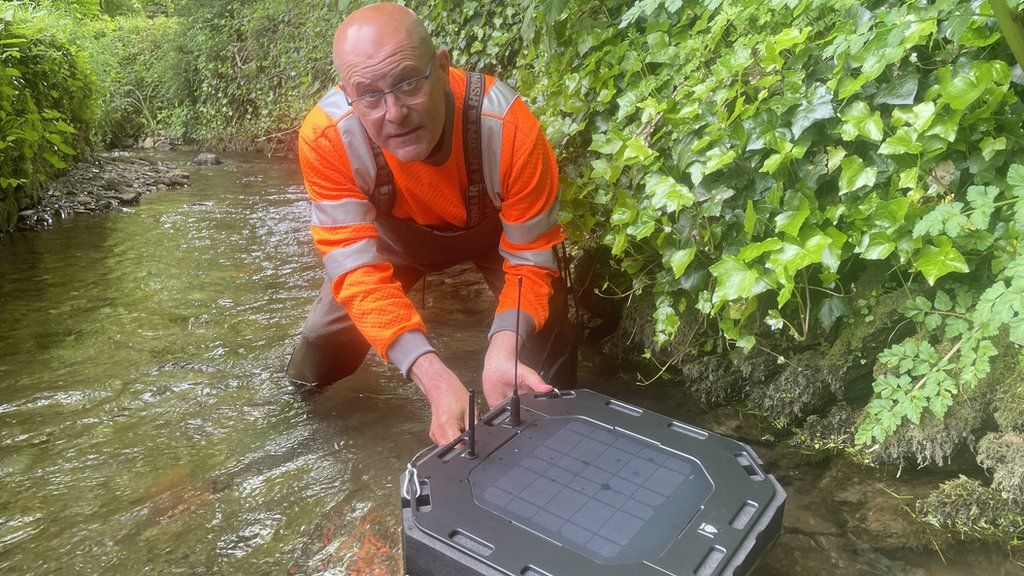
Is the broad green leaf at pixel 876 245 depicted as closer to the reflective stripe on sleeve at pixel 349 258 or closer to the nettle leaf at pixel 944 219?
the nettle leaf at pixel 944 219

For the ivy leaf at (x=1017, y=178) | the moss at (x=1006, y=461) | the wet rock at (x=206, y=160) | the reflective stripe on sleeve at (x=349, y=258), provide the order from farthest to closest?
the wet rock at (x=206, y=160), the reflective stripe on sleeve at (x=349, y=258), the moss at (x=1006, y=461), the ivy leaf at (x=1017, y=178)

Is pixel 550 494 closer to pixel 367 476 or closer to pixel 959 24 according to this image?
pixel 367 476

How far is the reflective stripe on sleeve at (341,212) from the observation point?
210 cm

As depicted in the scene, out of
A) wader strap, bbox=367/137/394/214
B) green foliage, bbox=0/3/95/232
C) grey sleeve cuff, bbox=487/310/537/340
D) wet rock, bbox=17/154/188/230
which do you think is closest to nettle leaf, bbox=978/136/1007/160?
grey sleeve cuff, bbox=487/310/537/340

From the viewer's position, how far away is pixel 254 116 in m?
11.4

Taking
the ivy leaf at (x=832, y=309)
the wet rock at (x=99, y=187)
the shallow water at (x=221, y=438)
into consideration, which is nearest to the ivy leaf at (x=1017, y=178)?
the ivy leaf at (x=832, y=309)

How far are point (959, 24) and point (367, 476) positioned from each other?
210cm

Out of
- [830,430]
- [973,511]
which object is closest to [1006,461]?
[973,511]

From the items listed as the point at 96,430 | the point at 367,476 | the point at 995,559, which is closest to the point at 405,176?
the point at 367,476

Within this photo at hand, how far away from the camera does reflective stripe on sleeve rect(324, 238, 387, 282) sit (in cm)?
209

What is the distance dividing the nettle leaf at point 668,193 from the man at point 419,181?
357mm

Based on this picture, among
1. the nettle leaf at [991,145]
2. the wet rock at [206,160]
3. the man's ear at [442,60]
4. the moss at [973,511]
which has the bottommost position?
the moss at [973,511]

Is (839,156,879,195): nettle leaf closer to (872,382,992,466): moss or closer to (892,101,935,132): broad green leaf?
(892,101,935,132): broad green leaf

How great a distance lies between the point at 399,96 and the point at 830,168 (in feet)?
3.93
